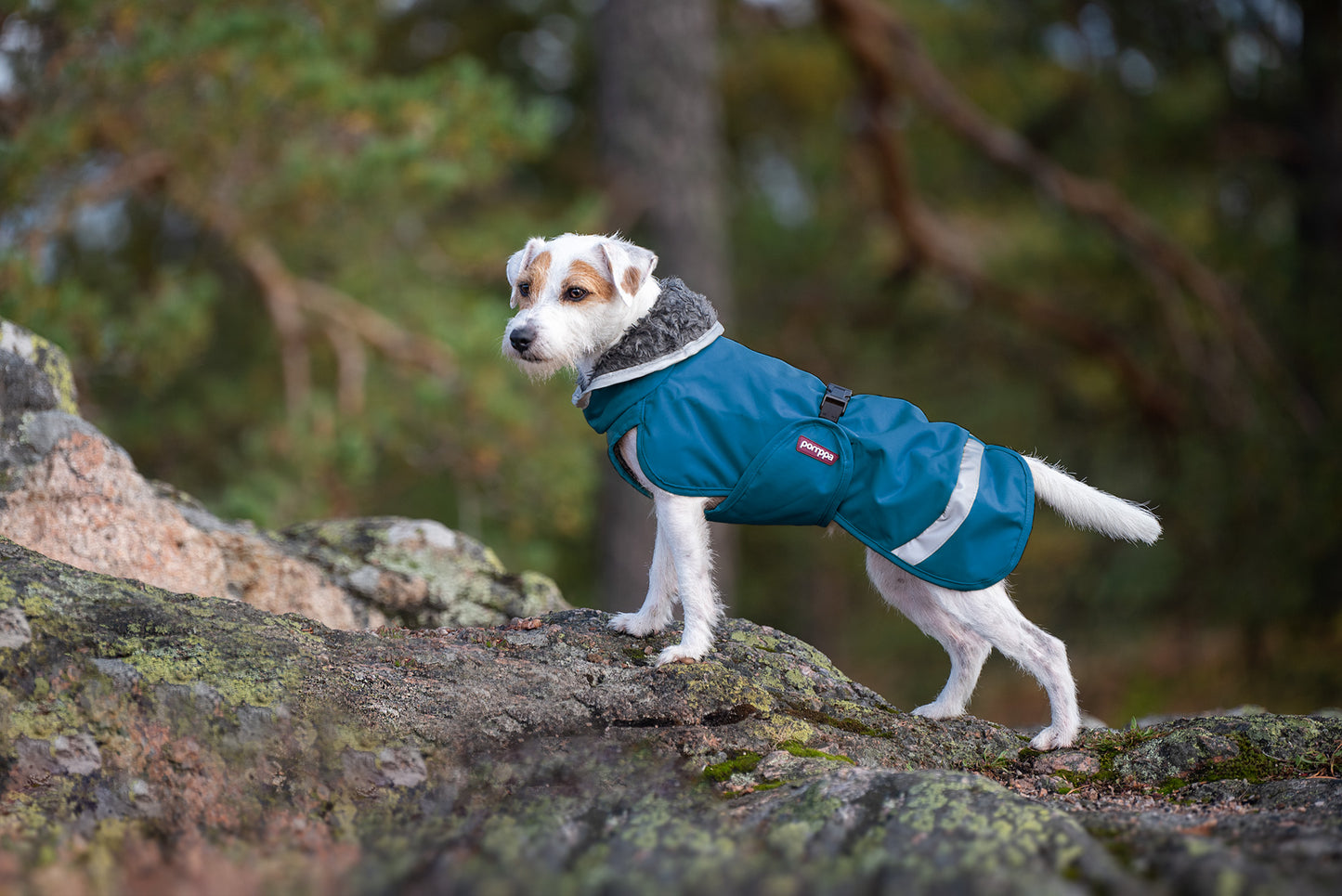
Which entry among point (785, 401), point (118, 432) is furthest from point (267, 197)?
point (785, 401)

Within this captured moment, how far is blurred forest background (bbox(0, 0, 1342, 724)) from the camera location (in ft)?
24.2

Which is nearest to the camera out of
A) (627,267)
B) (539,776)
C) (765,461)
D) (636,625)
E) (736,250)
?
(539,776)

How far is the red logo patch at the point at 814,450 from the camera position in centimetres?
373

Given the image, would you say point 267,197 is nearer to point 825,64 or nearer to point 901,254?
point 901,254

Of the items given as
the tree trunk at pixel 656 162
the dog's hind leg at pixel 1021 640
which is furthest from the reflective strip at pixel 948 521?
the tree trunk at pixel 656 162

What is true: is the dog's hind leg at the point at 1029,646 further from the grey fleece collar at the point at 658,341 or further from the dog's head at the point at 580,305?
the dog's head at the point at 580,305

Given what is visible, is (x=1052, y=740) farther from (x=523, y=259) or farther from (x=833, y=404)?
(x=523, y=259)

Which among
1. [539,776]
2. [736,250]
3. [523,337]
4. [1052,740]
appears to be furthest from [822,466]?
[736,250]

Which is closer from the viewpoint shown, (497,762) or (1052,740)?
(497,762)

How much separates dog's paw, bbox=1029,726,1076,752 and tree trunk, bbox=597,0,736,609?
19.8ft

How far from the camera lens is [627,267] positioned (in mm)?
3955

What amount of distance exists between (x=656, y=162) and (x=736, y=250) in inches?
202

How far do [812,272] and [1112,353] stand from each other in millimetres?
4753

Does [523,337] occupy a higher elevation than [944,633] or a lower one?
higher
